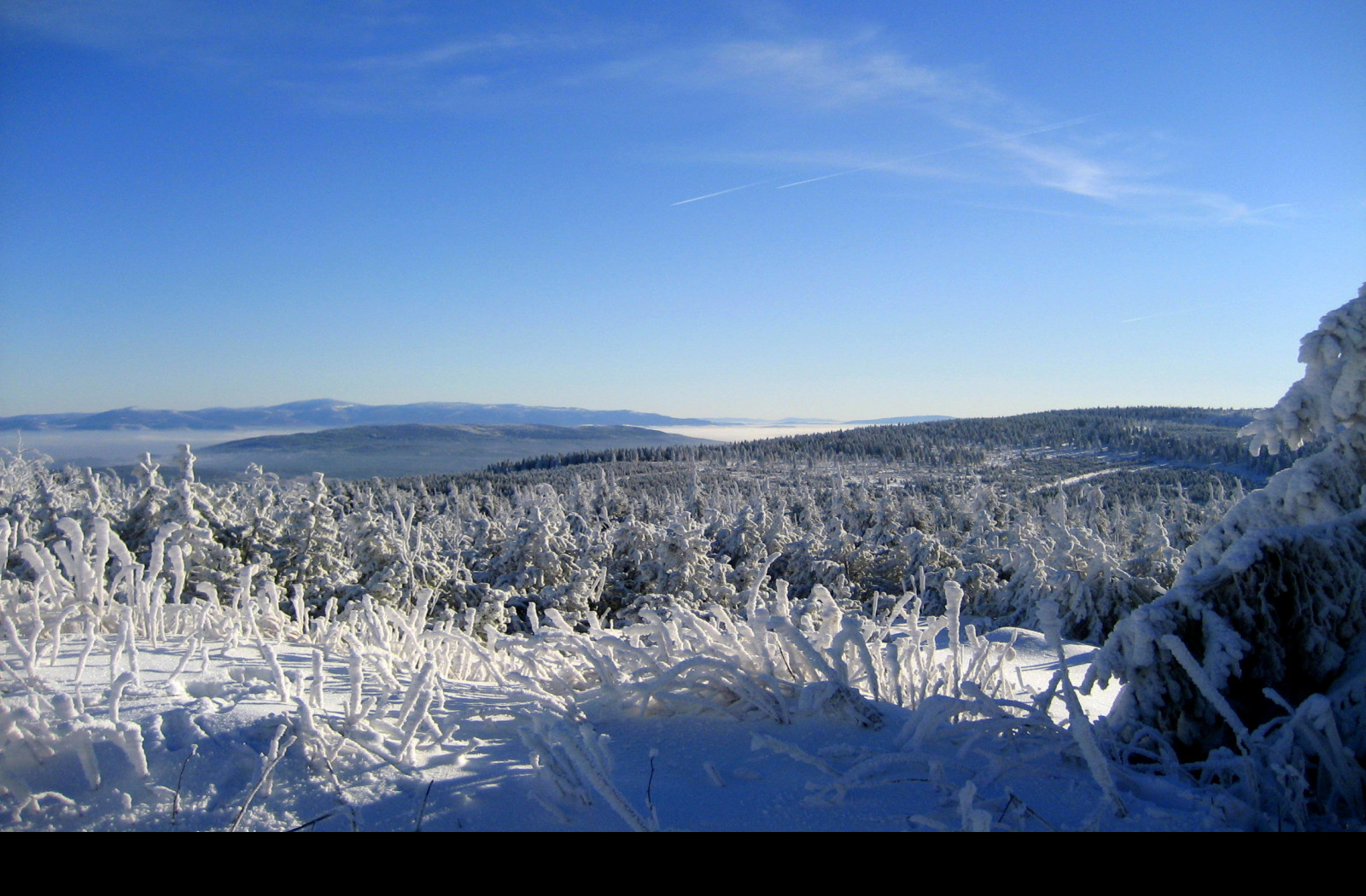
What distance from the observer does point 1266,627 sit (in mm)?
2387

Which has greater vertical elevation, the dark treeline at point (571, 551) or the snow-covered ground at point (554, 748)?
the snow-covered ground at point (554, 748)

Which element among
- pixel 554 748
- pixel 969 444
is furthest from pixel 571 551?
pixel 969 444

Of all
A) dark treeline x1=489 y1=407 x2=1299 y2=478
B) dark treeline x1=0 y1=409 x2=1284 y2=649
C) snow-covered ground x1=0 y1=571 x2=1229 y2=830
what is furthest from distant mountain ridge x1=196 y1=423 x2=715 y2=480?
snow-covered ground x1=0 y1=571 x2=1229 y2=830

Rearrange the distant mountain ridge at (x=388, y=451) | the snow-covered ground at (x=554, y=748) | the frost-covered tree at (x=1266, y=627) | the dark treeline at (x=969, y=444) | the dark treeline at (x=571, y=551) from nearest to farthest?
the snow-covered ground at (x=554, y=748), the frost-covered tree at (x=1266, y=627), the dark treeline at (x=571, y=551), the distant mountain ridge at (x=388, y=451), the dark treeline at (x=969, y=444)

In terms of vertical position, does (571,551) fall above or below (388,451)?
below

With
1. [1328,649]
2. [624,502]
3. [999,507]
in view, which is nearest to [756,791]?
[1328,649]

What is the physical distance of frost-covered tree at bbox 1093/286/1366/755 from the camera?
2.29m

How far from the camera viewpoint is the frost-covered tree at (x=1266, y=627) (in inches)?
90.0

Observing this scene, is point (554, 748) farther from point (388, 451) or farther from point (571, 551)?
point (388, 451)

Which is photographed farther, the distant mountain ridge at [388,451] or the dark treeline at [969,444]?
the dark treeline at [969,444]

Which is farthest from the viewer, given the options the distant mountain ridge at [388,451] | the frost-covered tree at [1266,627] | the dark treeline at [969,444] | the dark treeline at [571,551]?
the dark treeline at [969,444]

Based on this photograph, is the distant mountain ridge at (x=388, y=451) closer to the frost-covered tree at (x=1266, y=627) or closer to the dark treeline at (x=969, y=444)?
the dark treeline at (x=969, y=444)

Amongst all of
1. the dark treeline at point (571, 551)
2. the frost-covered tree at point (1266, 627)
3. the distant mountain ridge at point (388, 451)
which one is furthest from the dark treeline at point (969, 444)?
the frost-covered tree at point (1266, 627)

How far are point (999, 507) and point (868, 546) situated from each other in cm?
4217
